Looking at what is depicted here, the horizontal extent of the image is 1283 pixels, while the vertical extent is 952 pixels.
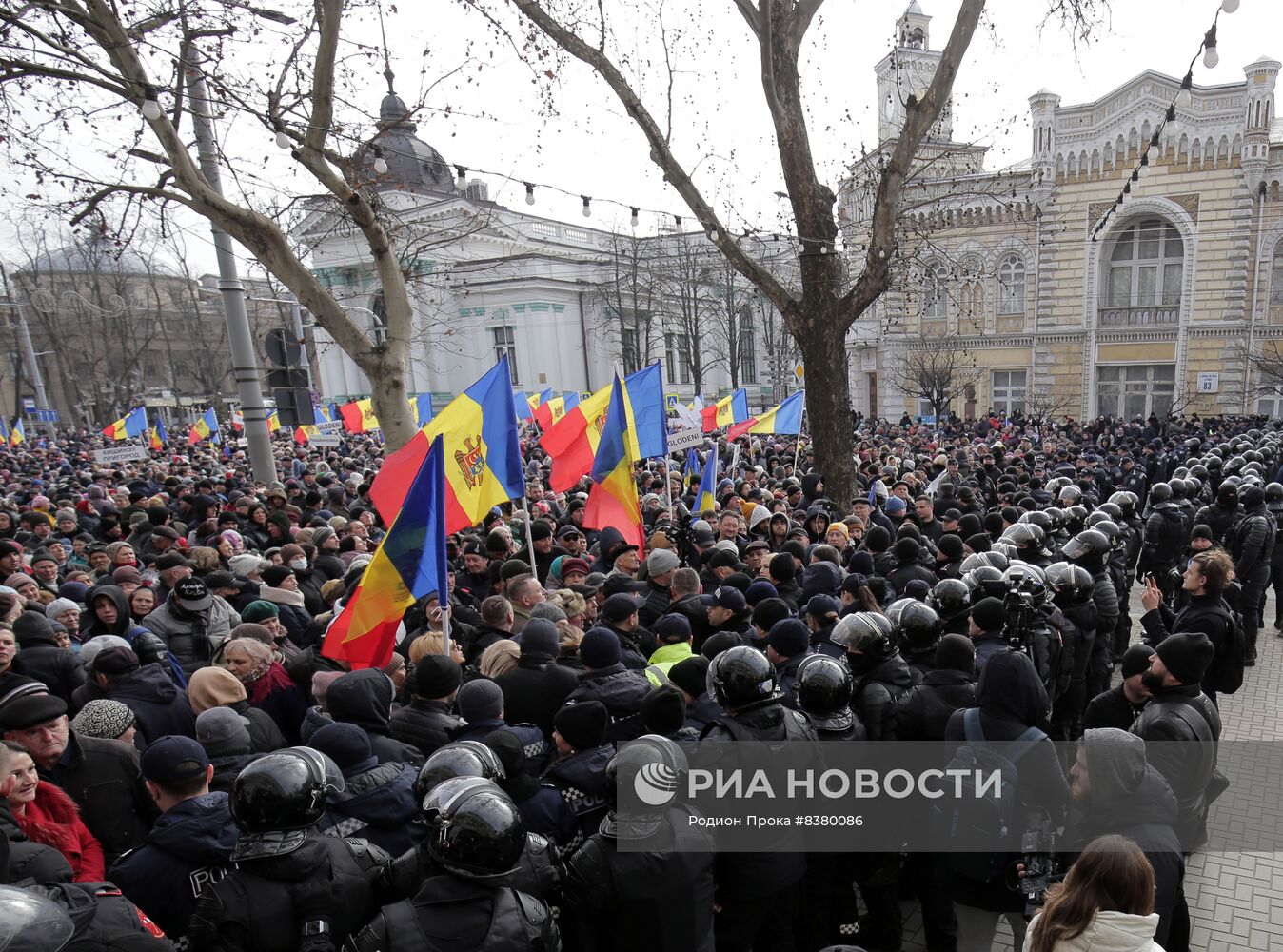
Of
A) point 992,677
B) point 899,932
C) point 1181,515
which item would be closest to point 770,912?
point 899,932

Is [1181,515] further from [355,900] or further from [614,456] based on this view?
[355,900]

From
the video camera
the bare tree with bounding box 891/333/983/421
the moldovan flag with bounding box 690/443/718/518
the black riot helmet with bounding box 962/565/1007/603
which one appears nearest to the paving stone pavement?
the video camera

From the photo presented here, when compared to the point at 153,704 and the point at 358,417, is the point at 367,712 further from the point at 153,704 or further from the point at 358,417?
Result: the point at 358,417

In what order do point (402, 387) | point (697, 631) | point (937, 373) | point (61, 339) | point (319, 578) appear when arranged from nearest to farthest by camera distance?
point (697, 631), point (319, 578), point (402, 387), point (937, 373), point (61, 339)

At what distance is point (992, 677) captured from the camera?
11.3ft

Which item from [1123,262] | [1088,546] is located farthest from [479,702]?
[1123,262]

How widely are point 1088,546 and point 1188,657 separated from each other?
7.75 feet

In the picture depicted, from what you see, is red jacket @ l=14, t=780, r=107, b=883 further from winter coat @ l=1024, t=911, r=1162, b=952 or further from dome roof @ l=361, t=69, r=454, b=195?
dome roof @ l=361, t=69, r=454, b=195

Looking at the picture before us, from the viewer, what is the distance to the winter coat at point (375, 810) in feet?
9.41

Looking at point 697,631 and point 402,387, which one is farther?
point 402,387

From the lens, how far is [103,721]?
3393mm

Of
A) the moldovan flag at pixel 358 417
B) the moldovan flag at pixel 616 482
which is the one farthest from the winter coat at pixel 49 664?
the moldovan flag at pixel 358 417

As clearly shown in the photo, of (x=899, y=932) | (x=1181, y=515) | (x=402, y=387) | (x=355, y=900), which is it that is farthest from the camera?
(x=402, y=387)

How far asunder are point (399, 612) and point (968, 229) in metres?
31.8
